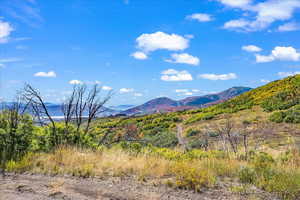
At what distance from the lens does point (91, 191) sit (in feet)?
18.1

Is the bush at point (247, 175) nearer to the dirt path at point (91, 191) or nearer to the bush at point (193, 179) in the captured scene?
the bush at point (193, 179)

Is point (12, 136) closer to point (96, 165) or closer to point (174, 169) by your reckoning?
point (96, 165)

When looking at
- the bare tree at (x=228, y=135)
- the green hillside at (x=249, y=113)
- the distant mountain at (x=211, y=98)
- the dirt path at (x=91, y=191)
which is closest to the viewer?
the dirt path at (x=91, y=191)

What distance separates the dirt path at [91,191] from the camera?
5223mm

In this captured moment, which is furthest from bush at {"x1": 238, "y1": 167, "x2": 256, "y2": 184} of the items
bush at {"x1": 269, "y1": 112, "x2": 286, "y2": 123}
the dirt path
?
bush at {"x1": 269, "y1": 112, "x2": 286, "y2": 123}

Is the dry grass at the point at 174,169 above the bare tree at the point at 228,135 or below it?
below

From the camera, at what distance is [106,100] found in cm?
1020

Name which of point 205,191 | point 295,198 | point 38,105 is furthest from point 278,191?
point 38,105

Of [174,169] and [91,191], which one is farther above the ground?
[174,169]

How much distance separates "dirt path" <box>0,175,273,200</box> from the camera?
5223mm

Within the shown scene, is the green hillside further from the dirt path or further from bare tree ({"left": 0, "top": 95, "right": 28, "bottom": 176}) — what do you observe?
the dirt path

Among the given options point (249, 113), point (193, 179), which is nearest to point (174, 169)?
point (193, 179)

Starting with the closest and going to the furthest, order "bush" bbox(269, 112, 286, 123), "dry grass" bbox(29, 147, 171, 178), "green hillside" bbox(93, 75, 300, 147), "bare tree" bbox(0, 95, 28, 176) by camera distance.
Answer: "dry grass" bbox(29, 147, 171, 178) → "bare tree" bbox(0, 95, 28, 176) → "green hillside" bbox(93, 75, 300, 147) → "bush" bbox(269, 112, 286, 123)

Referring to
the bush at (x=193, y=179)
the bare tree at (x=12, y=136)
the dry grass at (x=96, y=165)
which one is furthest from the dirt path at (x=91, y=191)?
the bare tree at (x=12, y=136)
